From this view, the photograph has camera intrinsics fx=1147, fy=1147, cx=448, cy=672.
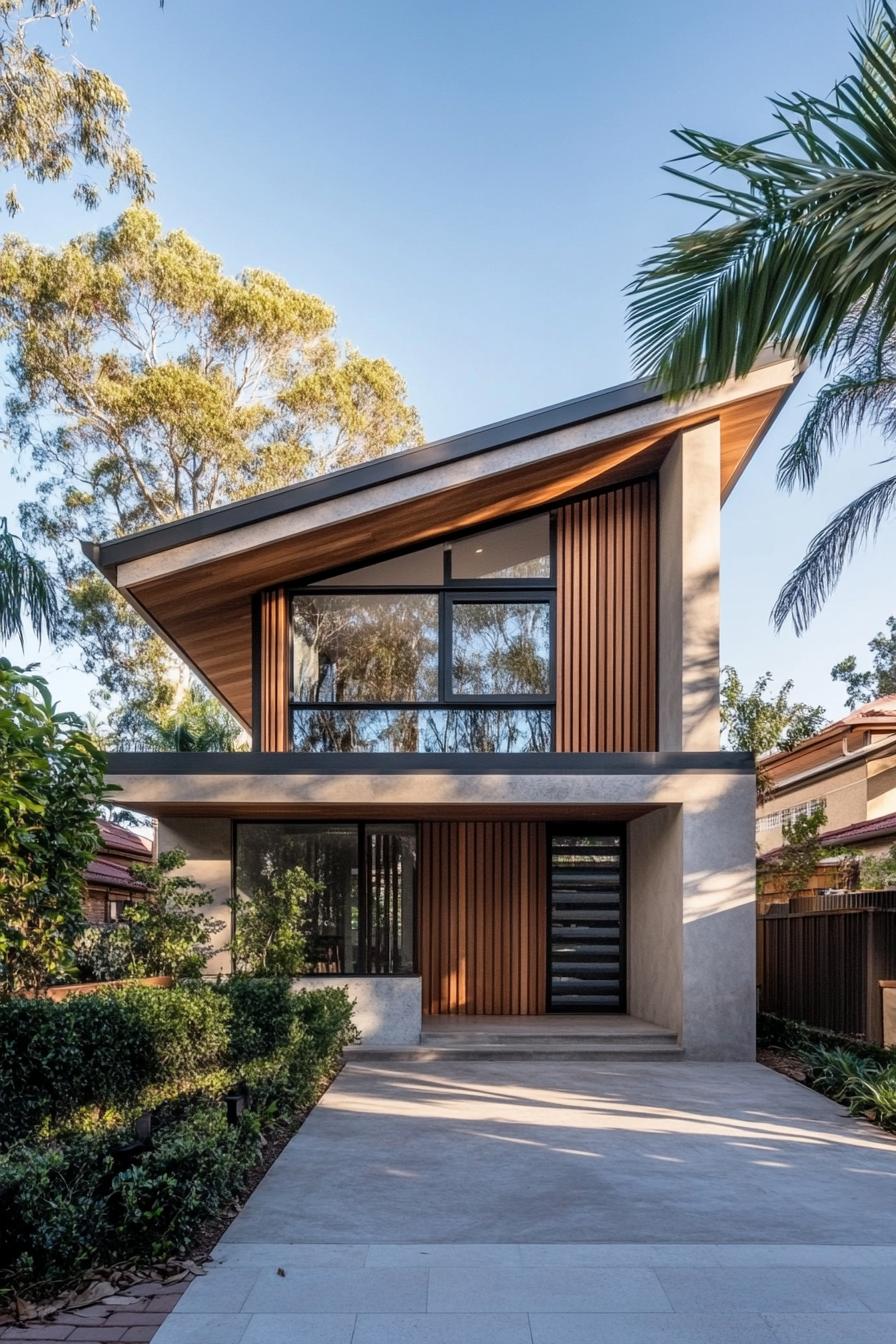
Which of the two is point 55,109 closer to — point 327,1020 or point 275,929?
point 275,929

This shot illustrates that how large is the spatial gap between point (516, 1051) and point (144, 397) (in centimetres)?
1792

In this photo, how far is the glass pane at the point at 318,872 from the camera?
12.6 meters

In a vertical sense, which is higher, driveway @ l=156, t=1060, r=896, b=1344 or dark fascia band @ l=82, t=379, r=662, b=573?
dark fascia band @ l=82, t=379, r=662, b=573

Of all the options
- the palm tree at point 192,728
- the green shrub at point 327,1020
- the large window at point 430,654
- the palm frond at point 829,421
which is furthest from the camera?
the palm tree at point 192,728

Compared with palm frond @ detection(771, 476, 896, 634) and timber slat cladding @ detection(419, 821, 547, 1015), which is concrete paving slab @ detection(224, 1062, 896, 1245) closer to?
timber slat cladding @ detection(419, 821, 547, 1015)

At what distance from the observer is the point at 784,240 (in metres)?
3.38

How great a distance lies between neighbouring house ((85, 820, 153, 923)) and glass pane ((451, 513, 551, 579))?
33.2 feet

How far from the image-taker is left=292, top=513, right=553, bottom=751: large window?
12.7 meters

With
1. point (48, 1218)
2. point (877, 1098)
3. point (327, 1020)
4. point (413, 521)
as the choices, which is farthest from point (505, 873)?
point (48, 1218)

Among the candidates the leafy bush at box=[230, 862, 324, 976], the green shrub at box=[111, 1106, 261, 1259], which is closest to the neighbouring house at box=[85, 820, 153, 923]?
the leafy bush at box=[230, 862, 324, 976]

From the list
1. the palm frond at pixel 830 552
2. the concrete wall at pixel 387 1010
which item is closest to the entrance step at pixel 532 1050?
the concrete wall at pixel 387 1010

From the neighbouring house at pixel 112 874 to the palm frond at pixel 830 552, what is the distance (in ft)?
40.7

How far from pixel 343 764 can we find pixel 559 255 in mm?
11303

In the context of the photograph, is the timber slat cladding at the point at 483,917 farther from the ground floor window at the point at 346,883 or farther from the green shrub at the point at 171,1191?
the green shrub at the point at 171,1191
